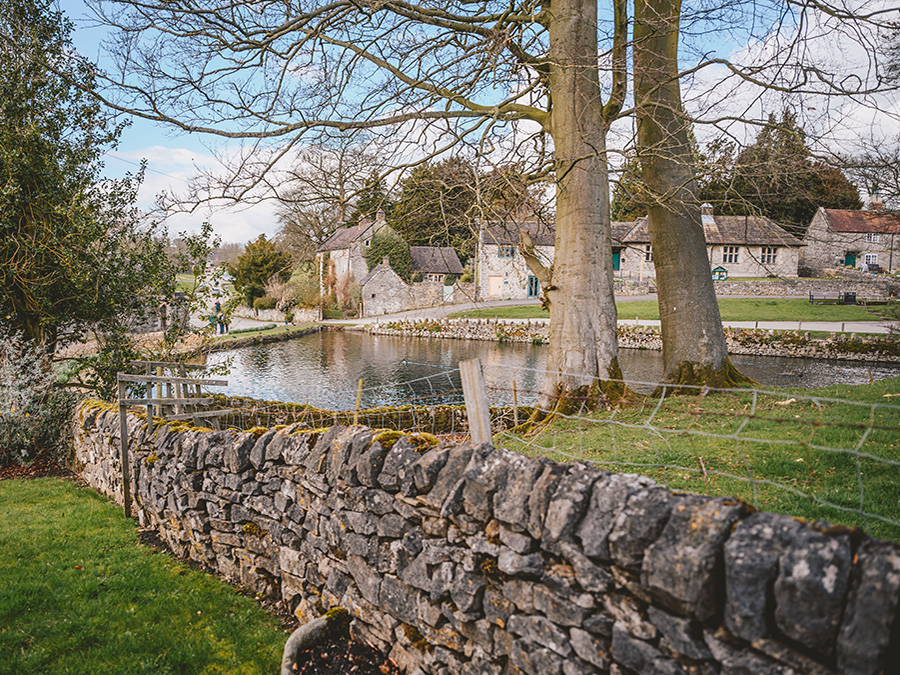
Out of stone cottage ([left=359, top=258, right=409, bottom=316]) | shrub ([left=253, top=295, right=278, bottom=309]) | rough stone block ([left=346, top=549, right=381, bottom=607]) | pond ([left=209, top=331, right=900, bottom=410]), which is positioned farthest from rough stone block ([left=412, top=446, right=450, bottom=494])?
shrub ([left=253, top=295, right=278, bottom=309])

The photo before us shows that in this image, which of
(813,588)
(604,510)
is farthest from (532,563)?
(813,588)

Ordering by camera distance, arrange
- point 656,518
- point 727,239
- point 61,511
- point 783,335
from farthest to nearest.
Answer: point 727,239, point 783,335, point 61,511, point 656,518

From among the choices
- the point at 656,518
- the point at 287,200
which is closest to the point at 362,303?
the point at 287,200

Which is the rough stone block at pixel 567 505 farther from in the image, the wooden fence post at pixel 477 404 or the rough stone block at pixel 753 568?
the wooden fence post at pixel 477 404

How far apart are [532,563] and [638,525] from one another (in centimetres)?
74

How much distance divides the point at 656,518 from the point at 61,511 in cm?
836

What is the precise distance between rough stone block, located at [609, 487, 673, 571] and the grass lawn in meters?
25.6

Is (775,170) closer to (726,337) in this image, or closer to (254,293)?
(726,337)

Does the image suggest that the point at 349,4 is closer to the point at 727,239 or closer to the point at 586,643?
the point at 586,643

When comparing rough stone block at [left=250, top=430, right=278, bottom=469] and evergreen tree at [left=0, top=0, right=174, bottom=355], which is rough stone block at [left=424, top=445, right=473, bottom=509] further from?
evergreen tree at [left=0, top=0, right=174, bottom=355]

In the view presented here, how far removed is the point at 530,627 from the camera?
2.80 m

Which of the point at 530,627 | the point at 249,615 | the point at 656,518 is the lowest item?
the point at 249,615

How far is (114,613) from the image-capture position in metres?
4.61

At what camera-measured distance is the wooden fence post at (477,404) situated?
12.2 feet
